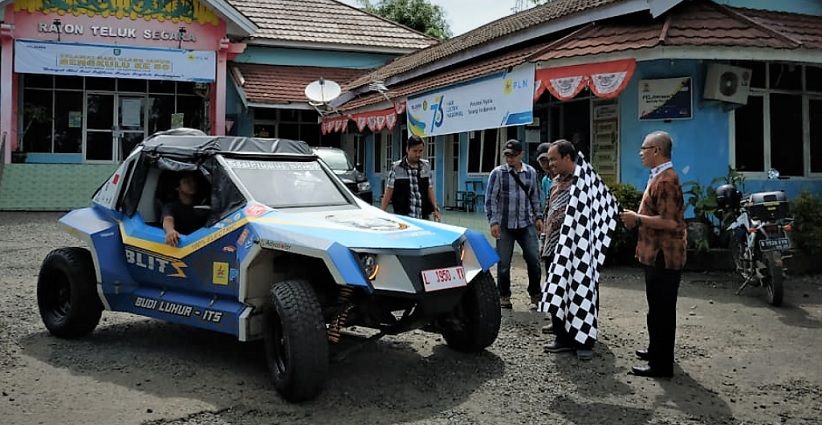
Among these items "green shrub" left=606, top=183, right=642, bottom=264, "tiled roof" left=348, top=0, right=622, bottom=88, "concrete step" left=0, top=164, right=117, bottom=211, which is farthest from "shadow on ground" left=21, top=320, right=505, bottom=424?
"concrete step" left=0, top=164, right=117, bottom=211

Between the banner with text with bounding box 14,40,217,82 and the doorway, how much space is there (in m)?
3.11

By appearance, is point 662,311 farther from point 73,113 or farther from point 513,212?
point 73,113

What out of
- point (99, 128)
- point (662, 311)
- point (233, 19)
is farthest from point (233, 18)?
point (662, 311)

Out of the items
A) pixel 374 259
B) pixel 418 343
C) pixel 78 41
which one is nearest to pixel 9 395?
pixel 374 259

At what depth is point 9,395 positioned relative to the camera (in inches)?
183

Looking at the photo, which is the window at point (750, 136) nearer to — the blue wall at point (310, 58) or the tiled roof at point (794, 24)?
the tiled roof at point (794, 24)

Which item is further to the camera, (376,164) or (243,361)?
(376,164)

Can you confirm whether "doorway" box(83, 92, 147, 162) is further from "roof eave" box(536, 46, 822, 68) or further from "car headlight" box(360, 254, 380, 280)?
"car headlight" box(360, 254, 380, 280)

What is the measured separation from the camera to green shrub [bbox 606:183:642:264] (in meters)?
9.55

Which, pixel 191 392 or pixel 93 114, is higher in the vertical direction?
pixel 93 114

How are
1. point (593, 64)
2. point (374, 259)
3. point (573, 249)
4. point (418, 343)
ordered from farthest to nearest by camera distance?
1. point (593, 64)
2. point (418, 343)
3. point (573, 249)
4. point (374, 259)

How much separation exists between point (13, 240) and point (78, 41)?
26.0ft

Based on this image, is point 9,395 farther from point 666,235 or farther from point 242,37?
point 242,37

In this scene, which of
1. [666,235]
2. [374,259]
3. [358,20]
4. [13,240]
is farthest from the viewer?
[358,20]
